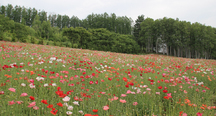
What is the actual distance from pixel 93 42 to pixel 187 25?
3382 centimetres

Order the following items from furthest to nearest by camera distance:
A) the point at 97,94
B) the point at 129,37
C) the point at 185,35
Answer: the point at 129,37 → the point at 185,35 → the point at 97,94

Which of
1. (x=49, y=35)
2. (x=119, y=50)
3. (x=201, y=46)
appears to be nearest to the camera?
(x=201, y=46)

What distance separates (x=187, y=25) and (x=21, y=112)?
4980 centimetres

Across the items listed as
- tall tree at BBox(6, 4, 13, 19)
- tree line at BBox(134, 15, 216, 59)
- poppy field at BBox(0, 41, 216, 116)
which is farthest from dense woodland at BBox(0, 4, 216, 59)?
poppy field at BBox(0, 41, 216, 116)

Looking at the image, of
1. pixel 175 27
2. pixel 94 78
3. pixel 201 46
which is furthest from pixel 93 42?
pixel 94 78

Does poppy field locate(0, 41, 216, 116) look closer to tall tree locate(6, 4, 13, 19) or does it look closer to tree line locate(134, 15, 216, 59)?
tree line locate(134, 15, 216, 59)

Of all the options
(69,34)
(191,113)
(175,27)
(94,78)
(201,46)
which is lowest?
(191,113)

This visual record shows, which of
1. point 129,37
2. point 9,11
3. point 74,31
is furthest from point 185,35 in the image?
point 9,11

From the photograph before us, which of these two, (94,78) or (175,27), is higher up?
(175,27)

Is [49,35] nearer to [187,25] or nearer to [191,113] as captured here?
[187,25]

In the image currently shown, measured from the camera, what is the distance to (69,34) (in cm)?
4019

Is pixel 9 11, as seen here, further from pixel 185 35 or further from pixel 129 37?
pixel 185 35

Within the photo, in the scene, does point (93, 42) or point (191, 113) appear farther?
point (93, 42)

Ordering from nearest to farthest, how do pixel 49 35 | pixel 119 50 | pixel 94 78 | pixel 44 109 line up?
pixel 44 109 → pixel 94 78 → pixel 119 50 → pixel 49 35
